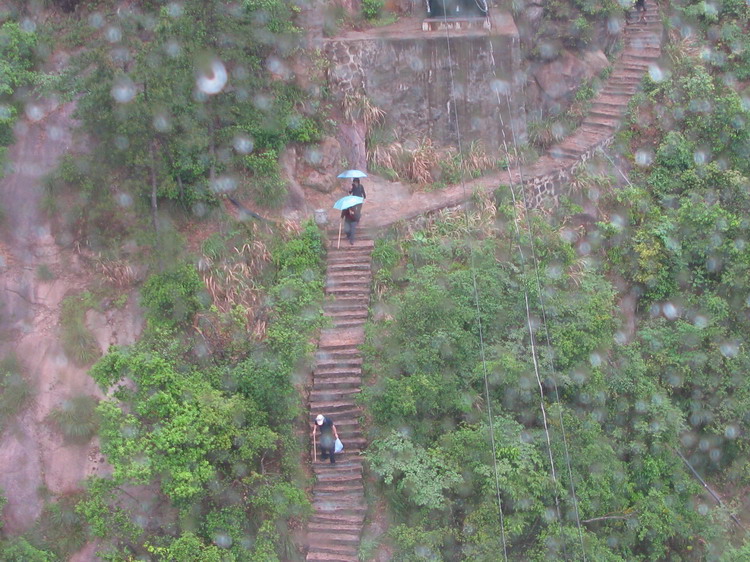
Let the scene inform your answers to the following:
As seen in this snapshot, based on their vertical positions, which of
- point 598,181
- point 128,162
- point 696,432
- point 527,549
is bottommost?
point 696,432

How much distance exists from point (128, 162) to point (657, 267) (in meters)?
10.4

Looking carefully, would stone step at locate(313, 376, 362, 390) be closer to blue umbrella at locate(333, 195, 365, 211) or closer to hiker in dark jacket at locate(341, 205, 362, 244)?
hiker in dark jacket at locate(341, 205, 362, 244)

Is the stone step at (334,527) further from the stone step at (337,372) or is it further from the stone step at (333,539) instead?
the stone step at (337,372)

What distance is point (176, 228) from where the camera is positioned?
13.6 metres

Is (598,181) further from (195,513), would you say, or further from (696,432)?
(195,513)

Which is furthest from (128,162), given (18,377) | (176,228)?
(18,377)

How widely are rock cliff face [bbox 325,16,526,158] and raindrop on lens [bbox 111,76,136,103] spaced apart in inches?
217

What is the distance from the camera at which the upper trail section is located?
15.2m

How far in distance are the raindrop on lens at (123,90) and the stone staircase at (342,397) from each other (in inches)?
180

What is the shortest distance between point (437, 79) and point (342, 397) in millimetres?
7907

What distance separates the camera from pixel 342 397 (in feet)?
40.3

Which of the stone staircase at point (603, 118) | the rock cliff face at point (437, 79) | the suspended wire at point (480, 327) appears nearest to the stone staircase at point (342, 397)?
the suspended wire at point (480, 327)

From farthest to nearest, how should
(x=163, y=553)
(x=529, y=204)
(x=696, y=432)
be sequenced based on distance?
(x=529, y=204)
(x=696, y=432)
(x=163, y=553)

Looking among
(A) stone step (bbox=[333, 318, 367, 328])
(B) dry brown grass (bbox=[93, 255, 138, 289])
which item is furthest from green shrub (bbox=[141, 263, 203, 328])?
(A) stone step (bbox=[333, 318, 367, 328])
